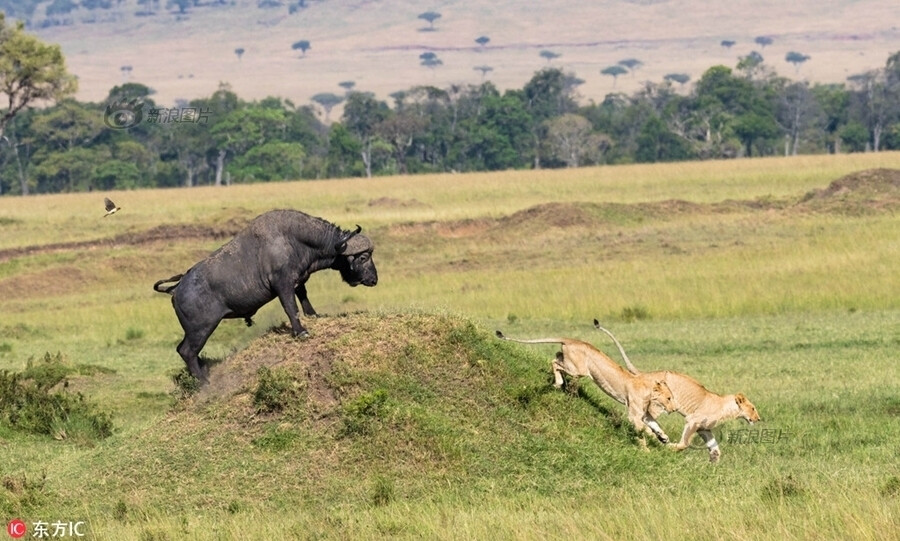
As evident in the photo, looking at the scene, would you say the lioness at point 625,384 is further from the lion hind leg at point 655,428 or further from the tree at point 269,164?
the tree at point 269,164

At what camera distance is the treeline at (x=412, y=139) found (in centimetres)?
7856

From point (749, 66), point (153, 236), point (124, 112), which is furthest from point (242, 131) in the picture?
point (749, 66)

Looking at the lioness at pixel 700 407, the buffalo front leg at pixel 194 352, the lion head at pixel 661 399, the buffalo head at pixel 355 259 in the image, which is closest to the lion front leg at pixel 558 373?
the lioness at pixel 700 407

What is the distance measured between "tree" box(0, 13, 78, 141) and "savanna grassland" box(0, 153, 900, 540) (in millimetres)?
23639

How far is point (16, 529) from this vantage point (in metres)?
10.1

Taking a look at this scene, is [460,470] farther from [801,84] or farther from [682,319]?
[801,84]

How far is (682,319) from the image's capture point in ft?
79.9

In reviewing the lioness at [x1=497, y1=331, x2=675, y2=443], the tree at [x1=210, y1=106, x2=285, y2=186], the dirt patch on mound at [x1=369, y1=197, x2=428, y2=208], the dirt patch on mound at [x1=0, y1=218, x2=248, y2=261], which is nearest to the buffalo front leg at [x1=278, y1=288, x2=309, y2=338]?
the lioness at [x1=497, y1=331, x2=675, y2=443]

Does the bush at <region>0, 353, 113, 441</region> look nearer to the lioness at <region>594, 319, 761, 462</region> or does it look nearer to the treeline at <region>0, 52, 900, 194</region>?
the lioness at <region>594, 319, 761, 462</region>

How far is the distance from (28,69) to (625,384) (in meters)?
45.8

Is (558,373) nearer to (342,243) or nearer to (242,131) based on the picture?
(342,243)

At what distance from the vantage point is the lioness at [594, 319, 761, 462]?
1154 cm

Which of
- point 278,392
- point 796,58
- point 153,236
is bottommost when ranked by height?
point 796,58

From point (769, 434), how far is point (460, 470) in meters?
3.76
